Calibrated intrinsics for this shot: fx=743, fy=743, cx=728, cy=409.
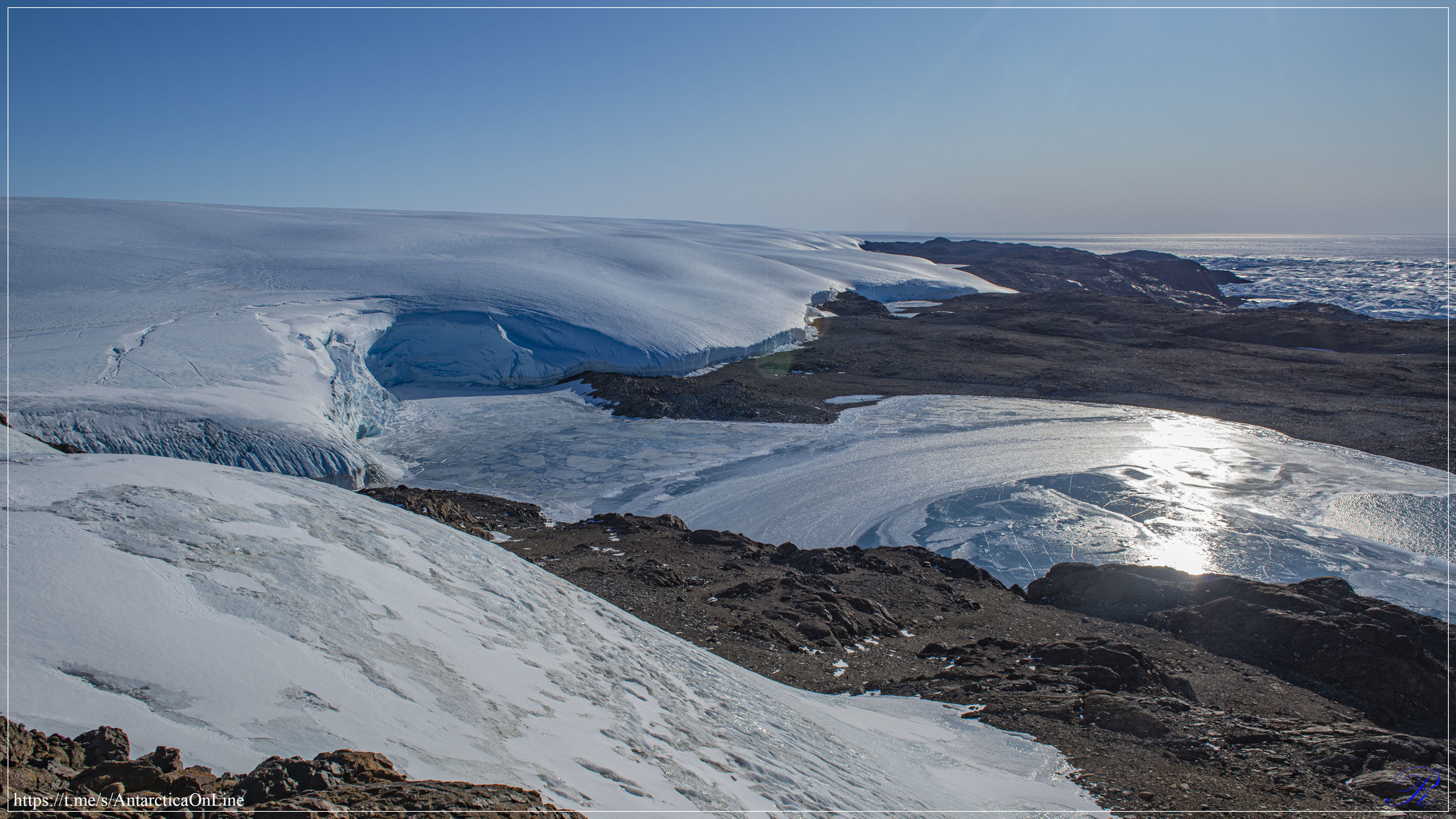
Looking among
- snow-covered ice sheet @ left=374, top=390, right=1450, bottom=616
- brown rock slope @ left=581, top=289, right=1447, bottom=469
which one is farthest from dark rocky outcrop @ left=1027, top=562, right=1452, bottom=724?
brown rock slope @ left=581, top=289, right=1447, bottom=469

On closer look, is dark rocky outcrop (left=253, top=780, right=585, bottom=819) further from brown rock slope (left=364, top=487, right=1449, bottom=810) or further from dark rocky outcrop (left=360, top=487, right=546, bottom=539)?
dark rocky outcrop (left=360, top=487, right=546, bottom=539)

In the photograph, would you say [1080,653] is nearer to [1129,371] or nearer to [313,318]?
[313,318]

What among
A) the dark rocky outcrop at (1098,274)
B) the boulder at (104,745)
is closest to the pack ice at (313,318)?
the boulder at (104,745)

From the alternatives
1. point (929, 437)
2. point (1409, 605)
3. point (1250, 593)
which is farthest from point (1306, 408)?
point (1250, 593)

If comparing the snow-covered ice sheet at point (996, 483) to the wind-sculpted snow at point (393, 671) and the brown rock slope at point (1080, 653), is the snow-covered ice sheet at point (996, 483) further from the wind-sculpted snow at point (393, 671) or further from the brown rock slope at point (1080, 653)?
the wind-sculpted snow at point (393, 671)

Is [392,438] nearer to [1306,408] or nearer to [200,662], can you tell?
[200,662]

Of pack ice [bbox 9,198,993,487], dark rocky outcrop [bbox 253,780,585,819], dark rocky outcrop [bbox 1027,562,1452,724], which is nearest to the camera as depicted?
dark rocky outcrop [bbox 253,780,585,819]
